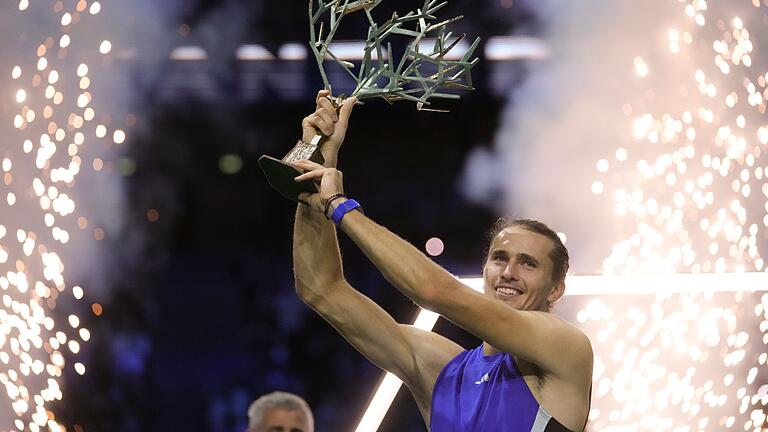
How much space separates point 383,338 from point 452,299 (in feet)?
1.69

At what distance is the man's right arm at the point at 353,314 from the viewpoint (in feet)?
7.57

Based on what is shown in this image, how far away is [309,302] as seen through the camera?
2354mm

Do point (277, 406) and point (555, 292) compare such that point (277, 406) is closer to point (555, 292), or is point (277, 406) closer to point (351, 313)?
point (351, 313)

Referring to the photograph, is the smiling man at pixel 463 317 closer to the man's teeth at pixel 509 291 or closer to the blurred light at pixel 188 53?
the man's teeth at pixel 509 291

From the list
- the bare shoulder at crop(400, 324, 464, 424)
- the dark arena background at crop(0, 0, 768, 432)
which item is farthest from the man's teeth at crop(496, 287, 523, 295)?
the dark arena background at crop(0, 0, 768, 432)

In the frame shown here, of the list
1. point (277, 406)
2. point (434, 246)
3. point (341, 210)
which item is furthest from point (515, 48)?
point (341, 210)

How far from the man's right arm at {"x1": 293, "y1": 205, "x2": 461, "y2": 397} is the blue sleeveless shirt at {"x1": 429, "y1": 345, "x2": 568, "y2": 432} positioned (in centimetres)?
7

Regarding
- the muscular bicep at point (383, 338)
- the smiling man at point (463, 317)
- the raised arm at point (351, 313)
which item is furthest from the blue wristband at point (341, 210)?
the muscular bicep at point (383, 338)

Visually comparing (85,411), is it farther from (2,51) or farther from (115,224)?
(2,51)

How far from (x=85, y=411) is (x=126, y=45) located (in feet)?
5.52

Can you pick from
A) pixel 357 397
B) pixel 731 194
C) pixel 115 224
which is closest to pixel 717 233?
pixel 731 194

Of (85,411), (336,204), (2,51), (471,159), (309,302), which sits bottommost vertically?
(85,411)

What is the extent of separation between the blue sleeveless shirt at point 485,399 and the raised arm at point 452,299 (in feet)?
0.31

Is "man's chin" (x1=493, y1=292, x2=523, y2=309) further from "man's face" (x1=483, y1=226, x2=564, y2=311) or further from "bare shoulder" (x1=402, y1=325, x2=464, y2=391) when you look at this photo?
"bare shoulder" (x1=402, y1=325, x2=464, y2=391)
